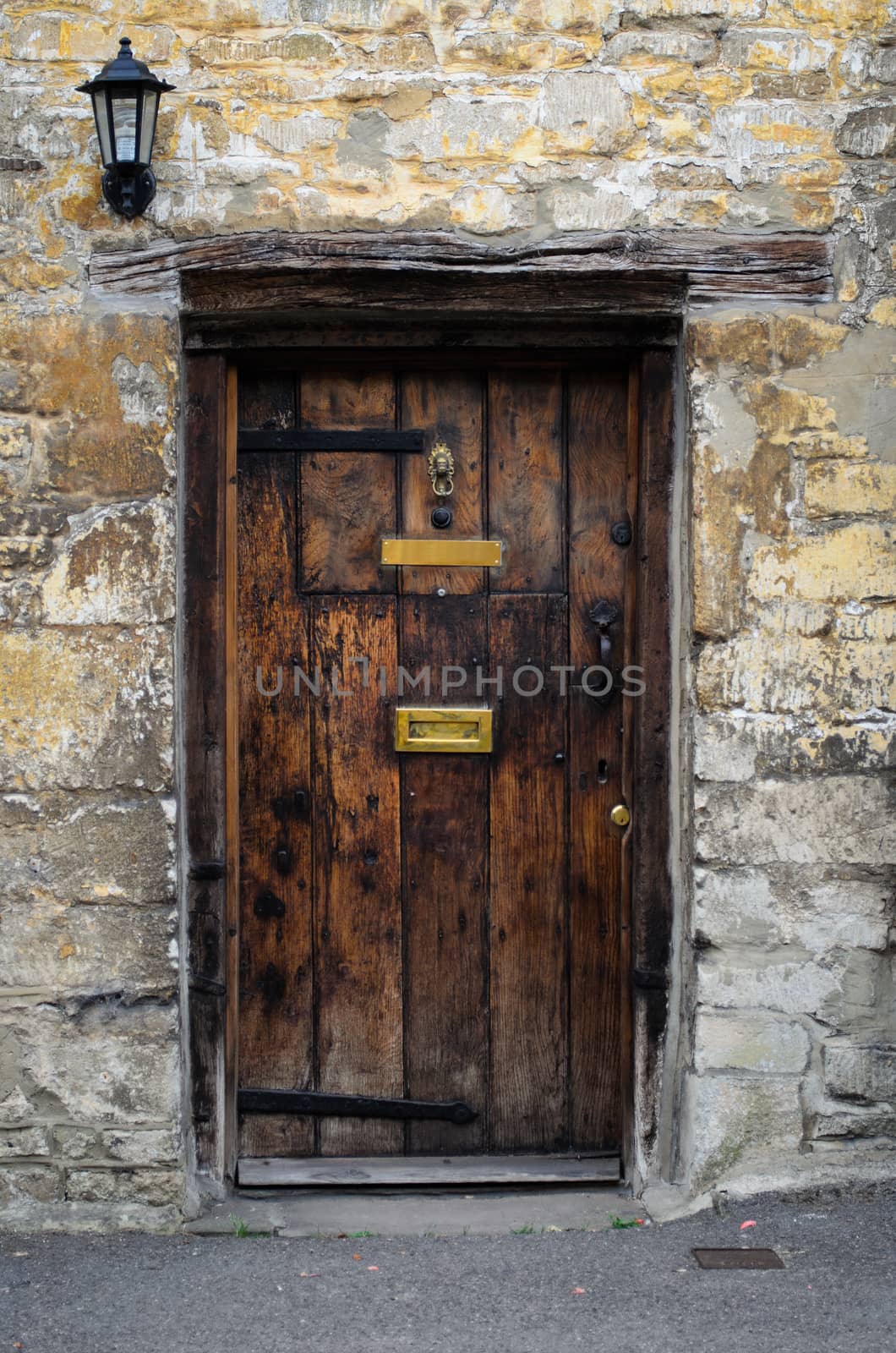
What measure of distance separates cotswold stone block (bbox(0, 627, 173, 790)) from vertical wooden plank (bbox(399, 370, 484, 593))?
670 mm

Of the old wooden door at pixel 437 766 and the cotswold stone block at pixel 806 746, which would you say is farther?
the old wooden door at pixel 437 766

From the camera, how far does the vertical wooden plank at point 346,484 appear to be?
2.99m

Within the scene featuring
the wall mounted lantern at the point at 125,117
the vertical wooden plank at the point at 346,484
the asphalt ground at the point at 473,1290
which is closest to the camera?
the asphalt ground at the point at 473,1290

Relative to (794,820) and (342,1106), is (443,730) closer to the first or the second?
(794,820)

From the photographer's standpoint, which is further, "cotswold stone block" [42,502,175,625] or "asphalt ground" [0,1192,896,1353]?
"cotswold stone block" [42,502,175,625]

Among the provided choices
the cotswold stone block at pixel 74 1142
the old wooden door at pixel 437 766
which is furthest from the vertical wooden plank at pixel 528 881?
the cotswold stone block at pixel 74 1142

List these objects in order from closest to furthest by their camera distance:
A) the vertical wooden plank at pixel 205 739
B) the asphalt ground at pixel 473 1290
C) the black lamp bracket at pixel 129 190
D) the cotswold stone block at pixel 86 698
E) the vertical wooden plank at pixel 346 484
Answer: the asphalt ground at pixel 473 1290 → the black lamp bracket at pixel 129 190 → the cotswold stone block at pixel 86 698 → the vertical wooden plank at pixel 205 739 → the vertical wooden plank at pixel 346 484

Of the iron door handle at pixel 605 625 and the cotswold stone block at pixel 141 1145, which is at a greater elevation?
the iron door handle at pixel 605 625

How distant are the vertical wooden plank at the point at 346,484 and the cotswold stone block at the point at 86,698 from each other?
1.54ft

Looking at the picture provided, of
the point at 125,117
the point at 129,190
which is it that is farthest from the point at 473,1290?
the point at 125,117

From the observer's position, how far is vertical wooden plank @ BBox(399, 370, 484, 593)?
3.00 m

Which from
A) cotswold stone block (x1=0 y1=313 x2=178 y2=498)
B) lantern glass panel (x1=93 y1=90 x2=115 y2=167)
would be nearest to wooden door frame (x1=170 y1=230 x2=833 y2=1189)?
cotswold stone block (x1=0 y1=313 x2=178 y2=498)

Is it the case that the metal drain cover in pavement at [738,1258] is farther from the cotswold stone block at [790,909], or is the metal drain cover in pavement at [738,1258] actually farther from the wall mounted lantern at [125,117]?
the wall mounted lantern at [125,117]

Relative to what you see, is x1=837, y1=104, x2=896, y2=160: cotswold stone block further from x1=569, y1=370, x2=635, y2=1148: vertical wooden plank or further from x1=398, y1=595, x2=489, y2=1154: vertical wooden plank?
x1=398, y1=595, x2=489, y2=1154: vertical wooden plank
